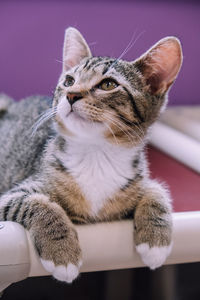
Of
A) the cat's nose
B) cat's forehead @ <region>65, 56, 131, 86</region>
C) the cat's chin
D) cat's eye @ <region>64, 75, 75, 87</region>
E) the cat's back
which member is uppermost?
cat's forehead @ <region>65, 56, 131, 86</region>

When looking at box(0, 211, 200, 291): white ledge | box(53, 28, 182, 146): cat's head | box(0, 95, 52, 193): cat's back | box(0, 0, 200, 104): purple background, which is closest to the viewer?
box(0, 211, 200, 291): white ledge

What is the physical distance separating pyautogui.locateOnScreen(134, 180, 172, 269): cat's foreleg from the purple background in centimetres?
114

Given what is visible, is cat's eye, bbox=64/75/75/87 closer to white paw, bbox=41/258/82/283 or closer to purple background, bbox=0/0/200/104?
white paw, bbox=41/258/82/283

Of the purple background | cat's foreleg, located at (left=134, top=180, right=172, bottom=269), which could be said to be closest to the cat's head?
cat's foreleg, located at (left=134, top=180, right=172, bottom=269)

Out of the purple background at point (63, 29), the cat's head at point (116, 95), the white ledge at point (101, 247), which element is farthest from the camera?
the purple background at point (63, 29)

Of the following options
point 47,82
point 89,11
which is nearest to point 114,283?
point 47,82

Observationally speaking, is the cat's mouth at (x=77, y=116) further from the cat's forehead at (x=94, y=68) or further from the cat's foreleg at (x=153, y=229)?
the cat's foreleg at (x=153, y=229)

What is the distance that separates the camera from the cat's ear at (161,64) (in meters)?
1.12

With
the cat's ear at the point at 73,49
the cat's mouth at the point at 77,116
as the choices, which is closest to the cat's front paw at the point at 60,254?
the cat's mouth at the point at 77,116

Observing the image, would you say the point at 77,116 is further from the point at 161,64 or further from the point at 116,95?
the point at 161,64

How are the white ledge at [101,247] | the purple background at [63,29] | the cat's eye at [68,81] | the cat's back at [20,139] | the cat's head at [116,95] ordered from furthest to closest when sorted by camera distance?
1. the purple background at [63,29]
2. the cat's back at [20,139]
3. the cat's eye at [68,81]
4. the cat's head at [116,95]
5. the white ledge at [101,247]

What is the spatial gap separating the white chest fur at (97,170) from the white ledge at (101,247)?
9 centimetres

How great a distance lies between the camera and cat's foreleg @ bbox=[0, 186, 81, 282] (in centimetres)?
98

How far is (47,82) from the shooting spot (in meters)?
2.24
